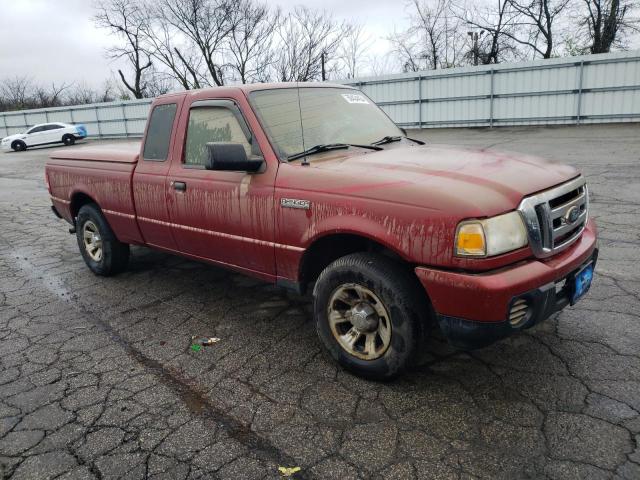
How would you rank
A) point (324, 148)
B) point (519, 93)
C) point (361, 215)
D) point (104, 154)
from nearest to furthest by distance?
point (361, 215)
point (324, 148)
point (104, 154)
point (519, 93)

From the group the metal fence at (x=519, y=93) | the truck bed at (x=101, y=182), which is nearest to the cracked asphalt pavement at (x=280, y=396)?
the truck bed at (x=101, y=182)

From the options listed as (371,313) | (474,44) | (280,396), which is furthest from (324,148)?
(474,44)

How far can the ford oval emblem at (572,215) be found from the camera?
287cm

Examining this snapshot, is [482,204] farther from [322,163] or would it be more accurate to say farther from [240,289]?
[240,289]

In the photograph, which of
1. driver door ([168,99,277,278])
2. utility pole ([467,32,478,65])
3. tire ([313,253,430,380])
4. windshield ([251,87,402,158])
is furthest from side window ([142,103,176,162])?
utility pole ([467,32,478,65])

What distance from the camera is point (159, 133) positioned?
4406 millimetres

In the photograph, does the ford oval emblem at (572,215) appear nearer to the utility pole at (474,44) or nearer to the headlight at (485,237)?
the headlight at (485,237)

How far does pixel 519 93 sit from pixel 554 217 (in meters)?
16.9

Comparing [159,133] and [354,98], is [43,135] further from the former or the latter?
[354,98]

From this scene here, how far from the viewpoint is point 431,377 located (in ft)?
10.2

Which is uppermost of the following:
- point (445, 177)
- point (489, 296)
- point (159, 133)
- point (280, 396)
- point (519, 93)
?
point (519, 93)

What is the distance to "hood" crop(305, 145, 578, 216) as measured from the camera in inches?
102

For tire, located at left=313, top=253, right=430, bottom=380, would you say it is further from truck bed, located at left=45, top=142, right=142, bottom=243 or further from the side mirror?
truck bed, located at left=45, top=142, right=142, bottom=243

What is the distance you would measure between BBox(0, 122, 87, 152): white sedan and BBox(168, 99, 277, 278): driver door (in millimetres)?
28437
